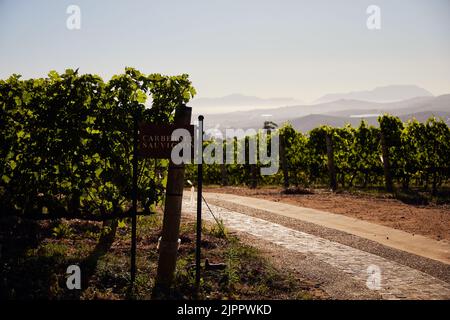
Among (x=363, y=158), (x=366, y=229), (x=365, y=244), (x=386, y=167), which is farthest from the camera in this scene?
(x=363, y=158)

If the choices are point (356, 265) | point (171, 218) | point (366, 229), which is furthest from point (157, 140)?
point (366, 229)

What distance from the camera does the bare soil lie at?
408 inches

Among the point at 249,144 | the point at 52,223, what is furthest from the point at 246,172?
the point at 52,223

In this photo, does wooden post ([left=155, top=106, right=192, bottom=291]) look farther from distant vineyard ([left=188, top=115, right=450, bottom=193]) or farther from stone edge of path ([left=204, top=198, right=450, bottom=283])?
distant vineyard ([left=188, top=115, right=450, bottom=193])

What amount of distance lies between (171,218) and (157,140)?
114 cm

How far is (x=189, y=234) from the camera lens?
9016 mm

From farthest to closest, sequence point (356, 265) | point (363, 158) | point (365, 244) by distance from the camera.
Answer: point (363, 158), point (365, 244), point (356, 265)

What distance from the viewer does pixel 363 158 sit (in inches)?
816

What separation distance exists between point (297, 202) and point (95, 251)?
8.74m

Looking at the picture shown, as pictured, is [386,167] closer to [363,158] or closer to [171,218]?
[363,158]

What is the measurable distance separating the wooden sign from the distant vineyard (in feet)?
43.6

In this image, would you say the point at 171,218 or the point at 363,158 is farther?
the point at 363,158

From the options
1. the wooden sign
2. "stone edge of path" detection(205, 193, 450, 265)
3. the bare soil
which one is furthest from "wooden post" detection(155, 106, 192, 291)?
the bare soil
